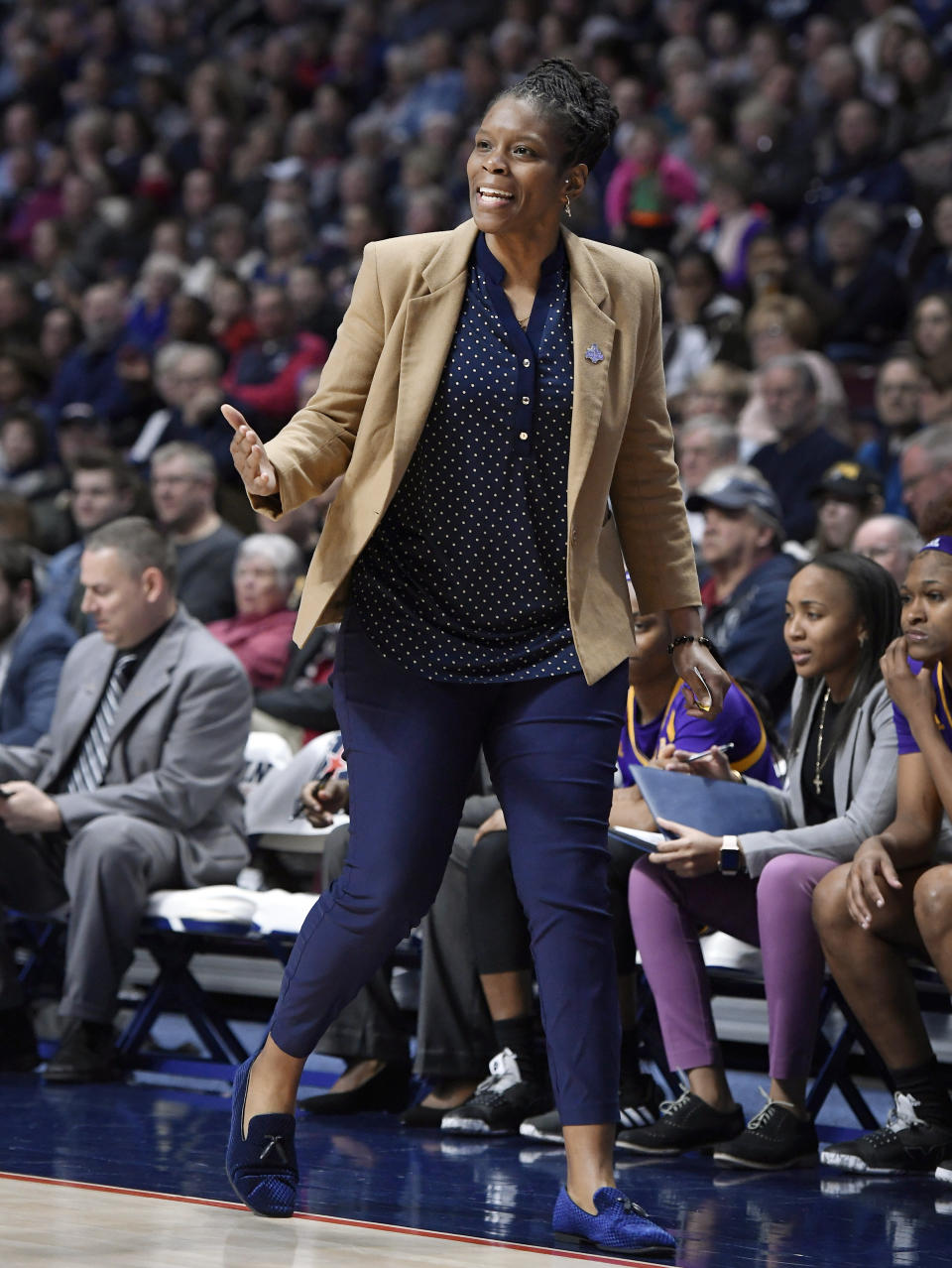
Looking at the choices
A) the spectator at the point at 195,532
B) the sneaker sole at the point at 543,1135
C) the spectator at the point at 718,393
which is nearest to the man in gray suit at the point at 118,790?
the sneaker sole at the point at 543,1135

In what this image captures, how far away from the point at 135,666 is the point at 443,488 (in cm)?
232

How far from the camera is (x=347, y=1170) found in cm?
345

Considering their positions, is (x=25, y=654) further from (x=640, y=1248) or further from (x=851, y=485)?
(x=640, y=1248)

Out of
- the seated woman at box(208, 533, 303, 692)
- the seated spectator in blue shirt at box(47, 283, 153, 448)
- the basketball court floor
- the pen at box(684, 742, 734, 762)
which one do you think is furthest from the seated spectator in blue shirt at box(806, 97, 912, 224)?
the basketball court floor

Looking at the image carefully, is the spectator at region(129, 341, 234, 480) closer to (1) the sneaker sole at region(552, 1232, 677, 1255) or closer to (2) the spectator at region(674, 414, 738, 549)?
(2) the spectator at region(674, 414, 738, 549)

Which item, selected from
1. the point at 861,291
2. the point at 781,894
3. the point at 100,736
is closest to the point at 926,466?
the point at 781,894

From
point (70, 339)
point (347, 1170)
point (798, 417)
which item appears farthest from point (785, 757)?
point (70, 339)

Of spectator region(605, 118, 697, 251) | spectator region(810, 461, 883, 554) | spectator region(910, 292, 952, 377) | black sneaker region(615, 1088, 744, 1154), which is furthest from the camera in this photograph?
spectator region(605, 118, 697, 251)

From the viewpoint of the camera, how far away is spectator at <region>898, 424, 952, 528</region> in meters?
5.64

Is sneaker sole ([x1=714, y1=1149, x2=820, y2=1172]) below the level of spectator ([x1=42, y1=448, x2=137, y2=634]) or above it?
below

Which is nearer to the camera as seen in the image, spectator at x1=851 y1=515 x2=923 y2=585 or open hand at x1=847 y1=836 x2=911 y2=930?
open hand at x1=847 y1=836 x2=911 y2=930

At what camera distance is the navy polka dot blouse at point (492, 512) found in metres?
2.83

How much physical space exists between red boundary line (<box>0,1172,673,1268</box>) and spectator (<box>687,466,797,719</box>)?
243 centimetres

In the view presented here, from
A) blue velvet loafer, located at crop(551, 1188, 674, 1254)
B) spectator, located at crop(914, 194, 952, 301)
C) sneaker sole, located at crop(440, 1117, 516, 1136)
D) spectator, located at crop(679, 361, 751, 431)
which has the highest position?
spectator, located at crop(914, 194, 952, 301)
